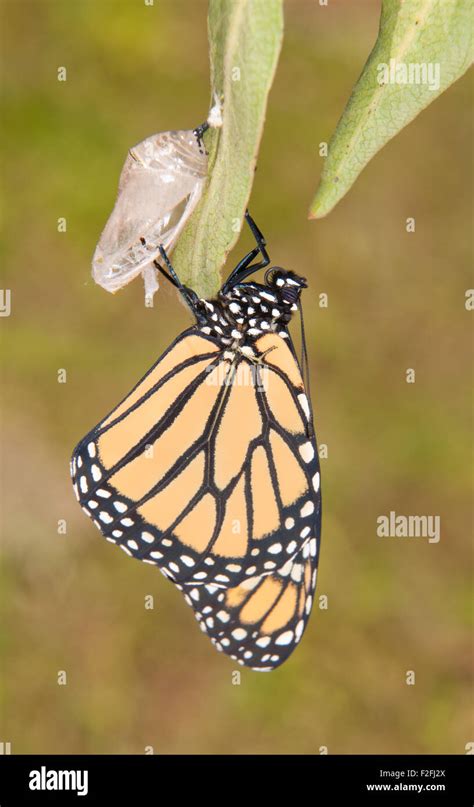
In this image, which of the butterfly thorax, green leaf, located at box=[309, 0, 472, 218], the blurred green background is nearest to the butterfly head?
the butterfly thorax

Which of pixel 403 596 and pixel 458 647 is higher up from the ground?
pixel 403 596

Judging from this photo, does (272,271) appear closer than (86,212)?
Yes

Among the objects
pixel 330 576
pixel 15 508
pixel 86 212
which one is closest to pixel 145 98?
pixel 86 212

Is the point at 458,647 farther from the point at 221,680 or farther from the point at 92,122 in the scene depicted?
the point at 92,122

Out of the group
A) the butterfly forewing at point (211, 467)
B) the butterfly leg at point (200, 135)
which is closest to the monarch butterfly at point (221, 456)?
the butterfly forewing at point (211, 467)

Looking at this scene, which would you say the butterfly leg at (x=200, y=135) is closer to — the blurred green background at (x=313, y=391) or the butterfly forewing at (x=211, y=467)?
the butterfly forewing at (x=211, y=467)

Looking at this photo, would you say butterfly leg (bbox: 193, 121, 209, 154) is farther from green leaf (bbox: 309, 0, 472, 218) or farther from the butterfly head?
the butterfly head

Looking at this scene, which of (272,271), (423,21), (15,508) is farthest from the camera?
(15,508)

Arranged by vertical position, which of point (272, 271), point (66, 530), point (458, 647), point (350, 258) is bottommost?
point (458, 647)
